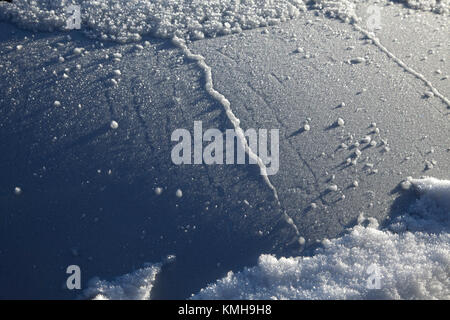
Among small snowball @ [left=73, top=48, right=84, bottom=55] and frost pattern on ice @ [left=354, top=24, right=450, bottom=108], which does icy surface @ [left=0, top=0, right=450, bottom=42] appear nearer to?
small snowball @ [left=73, top=48, right=84, bottom=55]

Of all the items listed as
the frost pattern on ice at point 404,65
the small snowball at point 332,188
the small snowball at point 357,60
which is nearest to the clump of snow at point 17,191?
the small snowball at point 332,188

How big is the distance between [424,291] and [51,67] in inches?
82.1

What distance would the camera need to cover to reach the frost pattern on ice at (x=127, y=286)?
1.49 m

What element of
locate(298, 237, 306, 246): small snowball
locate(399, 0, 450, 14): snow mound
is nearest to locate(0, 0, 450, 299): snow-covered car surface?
locate(298, 237, 306, 246): small snowball

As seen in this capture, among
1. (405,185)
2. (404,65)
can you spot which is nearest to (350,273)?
(405,185)

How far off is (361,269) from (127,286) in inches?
38.4

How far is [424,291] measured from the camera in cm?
148

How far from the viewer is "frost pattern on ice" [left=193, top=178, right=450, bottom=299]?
1.49m

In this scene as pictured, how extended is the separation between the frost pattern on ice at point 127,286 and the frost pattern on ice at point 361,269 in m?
0.21

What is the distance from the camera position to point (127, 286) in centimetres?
151

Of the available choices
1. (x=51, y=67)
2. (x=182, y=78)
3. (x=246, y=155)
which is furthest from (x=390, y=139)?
(x=51, y=67)

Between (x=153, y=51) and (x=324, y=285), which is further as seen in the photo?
(x=153, y=51)

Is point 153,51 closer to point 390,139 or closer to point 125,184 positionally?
point 125,184

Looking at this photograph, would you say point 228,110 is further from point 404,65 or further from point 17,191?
point 404,65
